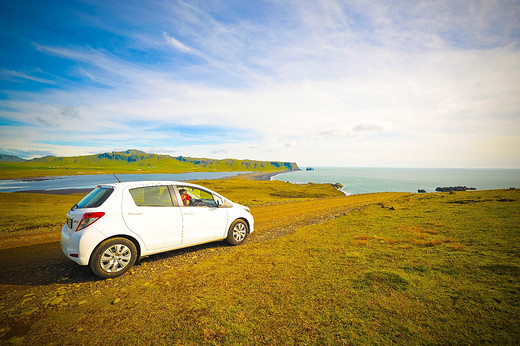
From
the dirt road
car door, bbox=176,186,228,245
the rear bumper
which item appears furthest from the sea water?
the rear bumper

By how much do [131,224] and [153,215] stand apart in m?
0.52

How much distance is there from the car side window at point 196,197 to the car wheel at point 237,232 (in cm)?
106

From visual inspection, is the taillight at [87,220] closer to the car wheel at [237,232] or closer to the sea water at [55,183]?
the car wheel at [237,232]

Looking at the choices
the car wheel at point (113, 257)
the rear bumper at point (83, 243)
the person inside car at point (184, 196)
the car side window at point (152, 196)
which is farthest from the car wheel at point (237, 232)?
the rear bumper at point (83, 243)

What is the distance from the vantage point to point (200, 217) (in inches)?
251

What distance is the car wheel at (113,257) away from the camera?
15.7 feet

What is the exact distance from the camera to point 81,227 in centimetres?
470

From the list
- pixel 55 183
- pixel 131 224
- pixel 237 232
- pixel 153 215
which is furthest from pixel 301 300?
pixel 55 183

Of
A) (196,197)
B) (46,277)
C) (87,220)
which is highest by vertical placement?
(196,197)

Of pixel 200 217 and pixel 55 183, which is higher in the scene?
pixel 200 217

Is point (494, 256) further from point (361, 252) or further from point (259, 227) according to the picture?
point (259, 227)

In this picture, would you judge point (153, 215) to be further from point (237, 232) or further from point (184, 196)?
point (237, 232)

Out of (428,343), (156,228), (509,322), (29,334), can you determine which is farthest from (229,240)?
(509,322)

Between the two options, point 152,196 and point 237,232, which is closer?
point 152,196
